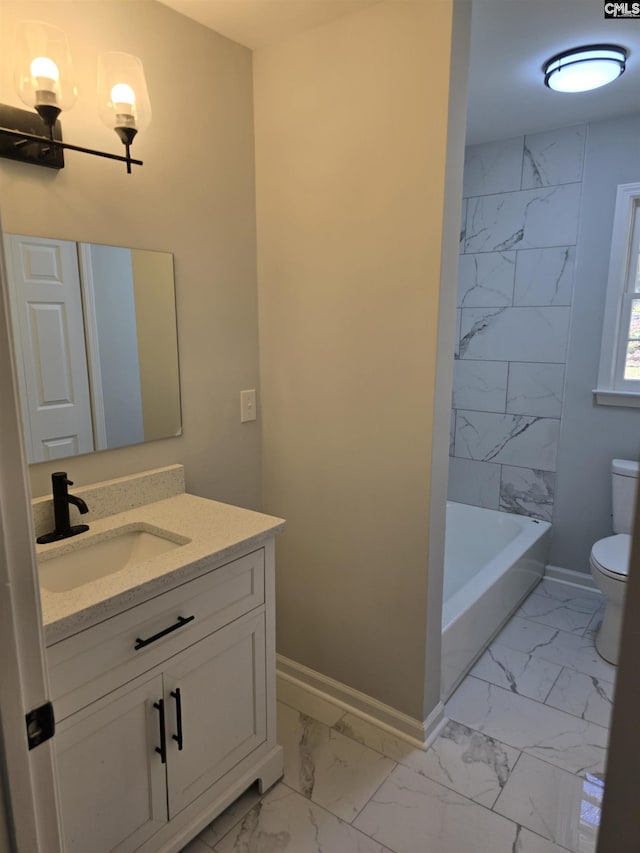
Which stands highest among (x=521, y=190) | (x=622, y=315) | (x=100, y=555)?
(x=521, y=190)

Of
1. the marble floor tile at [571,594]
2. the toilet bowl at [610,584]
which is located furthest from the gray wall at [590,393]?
the toilet bowl at [610,584]

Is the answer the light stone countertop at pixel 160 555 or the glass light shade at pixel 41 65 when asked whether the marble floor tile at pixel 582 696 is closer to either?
the light stone countertop at pixel 160 555

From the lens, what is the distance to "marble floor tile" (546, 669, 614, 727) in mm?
2139

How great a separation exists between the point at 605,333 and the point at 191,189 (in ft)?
7.39

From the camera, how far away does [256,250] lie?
2154 millimetres

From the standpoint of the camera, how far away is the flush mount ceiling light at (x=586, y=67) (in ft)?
6.76

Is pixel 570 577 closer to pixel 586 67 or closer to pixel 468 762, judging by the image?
pixel 468 762

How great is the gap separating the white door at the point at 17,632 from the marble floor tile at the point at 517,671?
2034 mm

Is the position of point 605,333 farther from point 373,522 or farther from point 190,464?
point 190,464

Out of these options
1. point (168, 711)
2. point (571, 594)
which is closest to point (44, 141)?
point (168, 711)

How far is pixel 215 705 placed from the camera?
157cm

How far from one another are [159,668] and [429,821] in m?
1.02

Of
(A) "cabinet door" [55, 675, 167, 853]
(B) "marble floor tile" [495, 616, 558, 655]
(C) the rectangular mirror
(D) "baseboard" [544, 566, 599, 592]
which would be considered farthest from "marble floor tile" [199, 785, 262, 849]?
(D) "baseboard" [544, 566, 599, 592]

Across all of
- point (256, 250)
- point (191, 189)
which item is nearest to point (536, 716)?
point (256, 250)
